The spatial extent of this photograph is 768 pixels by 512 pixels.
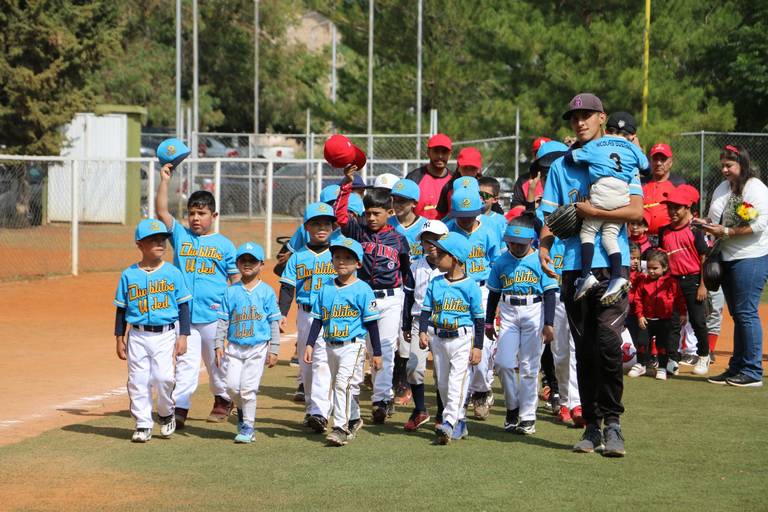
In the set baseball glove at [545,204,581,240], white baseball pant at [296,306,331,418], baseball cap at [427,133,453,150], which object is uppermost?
baseball cap at [427,133,453,150]

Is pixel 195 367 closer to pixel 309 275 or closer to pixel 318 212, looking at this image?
pixel 309 275

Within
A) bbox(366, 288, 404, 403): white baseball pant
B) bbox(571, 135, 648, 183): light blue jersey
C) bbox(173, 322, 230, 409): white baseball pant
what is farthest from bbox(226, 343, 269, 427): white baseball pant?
bbox(571, 135, 648, 183): light blue jersey

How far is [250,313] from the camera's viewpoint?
8422mm

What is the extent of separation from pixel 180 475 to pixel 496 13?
25623 mm

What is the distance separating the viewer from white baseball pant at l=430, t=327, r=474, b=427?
816cm

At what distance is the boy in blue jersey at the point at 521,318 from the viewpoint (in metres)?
8.59

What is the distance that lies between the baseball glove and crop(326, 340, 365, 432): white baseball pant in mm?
1768

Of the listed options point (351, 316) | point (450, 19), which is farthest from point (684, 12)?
point (351, 316)

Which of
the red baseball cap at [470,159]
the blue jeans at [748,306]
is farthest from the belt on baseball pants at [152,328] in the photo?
the blue jeans at [748,306]

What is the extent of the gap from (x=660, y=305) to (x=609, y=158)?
4.33 meters

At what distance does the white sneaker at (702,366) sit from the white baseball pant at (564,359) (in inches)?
127

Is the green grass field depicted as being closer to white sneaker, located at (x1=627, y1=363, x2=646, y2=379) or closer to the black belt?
the black belt

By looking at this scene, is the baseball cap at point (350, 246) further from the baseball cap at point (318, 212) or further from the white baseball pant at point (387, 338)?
the white baseball pant at point (387, 338)

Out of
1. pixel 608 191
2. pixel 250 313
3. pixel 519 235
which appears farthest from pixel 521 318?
pixel 250 313
